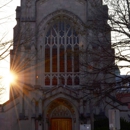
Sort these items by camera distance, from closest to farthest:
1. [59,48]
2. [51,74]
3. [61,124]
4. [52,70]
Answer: [61,124] → [51,74] → [52,70] → [59,48]

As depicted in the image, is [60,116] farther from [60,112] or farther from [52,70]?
[52,70]

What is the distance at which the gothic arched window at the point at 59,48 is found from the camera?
2869cm

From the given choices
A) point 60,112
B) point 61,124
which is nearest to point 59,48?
point 60,112

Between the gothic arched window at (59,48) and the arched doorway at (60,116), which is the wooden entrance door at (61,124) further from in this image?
the gothic arched window at (59,48)

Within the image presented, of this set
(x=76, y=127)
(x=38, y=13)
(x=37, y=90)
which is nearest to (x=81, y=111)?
(x=76, y=127)

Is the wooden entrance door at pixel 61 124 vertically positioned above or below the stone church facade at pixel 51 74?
below

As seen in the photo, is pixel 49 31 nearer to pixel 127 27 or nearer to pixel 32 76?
pixel 32 76

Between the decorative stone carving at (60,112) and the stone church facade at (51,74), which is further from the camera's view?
the decorative stone carving at (60,112)

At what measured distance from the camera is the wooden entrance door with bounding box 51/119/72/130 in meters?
27.0

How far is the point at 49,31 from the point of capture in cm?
2961

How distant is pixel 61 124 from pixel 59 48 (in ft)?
23.3

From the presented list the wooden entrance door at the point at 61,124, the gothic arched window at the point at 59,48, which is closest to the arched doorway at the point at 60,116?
the wooden entrance door at the point at 61,124

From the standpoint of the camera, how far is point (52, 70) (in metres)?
28.8

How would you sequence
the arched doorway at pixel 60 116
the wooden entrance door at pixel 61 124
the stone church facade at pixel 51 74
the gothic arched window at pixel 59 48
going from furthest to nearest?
the gothic arched window at pixel 59 48 < the wooden entrance door at pixel 61 124 < the arched doorway at pixel 60 116 < the stone church facade at pixel 51 74
